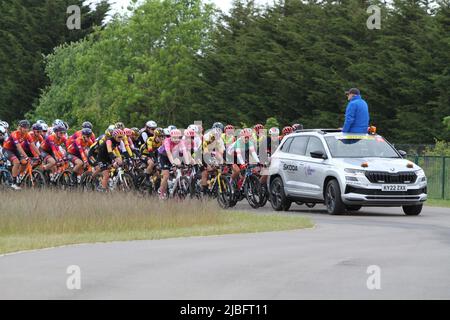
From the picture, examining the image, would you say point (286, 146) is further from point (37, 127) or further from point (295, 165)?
point (37, 127)

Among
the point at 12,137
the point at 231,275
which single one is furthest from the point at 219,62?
the point at 231,275

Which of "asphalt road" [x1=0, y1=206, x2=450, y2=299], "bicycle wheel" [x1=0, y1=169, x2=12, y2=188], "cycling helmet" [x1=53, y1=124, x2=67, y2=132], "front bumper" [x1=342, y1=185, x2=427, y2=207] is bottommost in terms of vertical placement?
"asphalt road" [x1=0, y1=206, x2=450, y2=299]

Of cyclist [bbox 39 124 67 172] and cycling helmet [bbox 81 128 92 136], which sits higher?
cycling helmet [bbox 81 128 92 136]

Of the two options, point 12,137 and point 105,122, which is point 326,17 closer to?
point 105,122

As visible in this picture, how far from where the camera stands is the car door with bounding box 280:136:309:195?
26906 millimetres

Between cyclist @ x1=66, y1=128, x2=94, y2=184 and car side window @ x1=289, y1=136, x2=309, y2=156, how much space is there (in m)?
5.20

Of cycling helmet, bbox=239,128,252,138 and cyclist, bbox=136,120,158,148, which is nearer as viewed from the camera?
cycling helmet, bbox=239,128,252,138

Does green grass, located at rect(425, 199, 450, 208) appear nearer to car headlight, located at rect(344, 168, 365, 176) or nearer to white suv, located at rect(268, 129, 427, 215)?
white suv, located at rect(268, 129, 427, 215)

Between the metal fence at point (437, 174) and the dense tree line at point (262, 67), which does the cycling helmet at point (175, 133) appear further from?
the dense tree line at point (262, 67)

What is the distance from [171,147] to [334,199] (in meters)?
4.96

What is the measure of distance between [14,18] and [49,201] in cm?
7217

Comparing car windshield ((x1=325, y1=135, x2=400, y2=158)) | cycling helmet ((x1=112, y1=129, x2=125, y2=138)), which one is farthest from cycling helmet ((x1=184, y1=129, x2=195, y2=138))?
car windshield ((x1=325, y1=135, x2=400, y2=158))

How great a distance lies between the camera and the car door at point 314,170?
2595cm

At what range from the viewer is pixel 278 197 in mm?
27797
